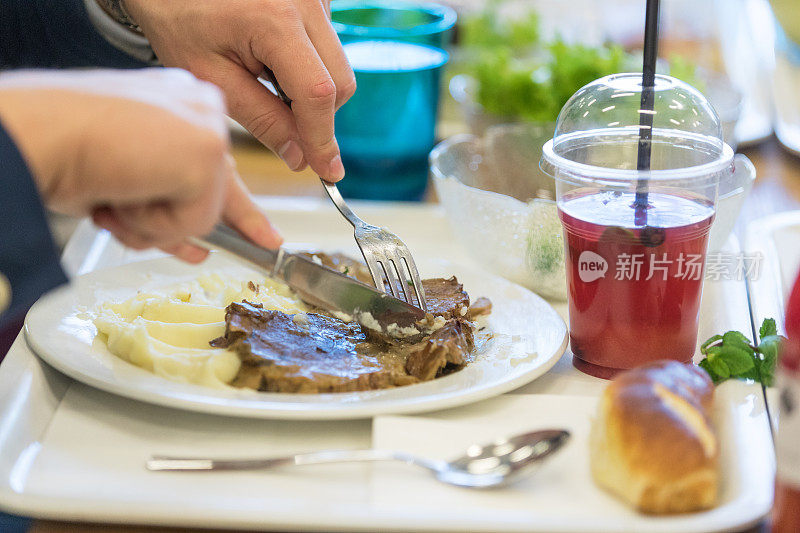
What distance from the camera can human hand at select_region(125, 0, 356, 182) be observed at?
4.78ft

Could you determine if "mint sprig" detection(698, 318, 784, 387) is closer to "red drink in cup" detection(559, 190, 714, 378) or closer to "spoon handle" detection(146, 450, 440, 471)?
"red drink in cup" detection(559, 190, 714, 378)

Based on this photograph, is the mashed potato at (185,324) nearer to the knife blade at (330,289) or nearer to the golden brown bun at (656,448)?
the knife blade at (330,289)

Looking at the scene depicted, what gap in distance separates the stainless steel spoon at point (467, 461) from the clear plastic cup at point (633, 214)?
28 centimetres

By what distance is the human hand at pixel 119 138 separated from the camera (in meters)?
0.87

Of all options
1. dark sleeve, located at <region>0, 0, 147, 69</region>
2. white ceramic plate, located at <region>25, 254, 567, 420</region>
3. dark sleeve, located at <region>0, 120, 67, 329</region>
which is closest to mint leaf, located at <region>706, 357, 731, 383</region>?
white ceramic plate, located at <region>25, 254, 567, 420</region>

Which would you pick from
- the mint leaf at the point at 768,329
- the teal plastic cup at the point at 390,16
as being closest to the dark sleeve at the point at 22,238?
the mint leaf at the point at 768,329

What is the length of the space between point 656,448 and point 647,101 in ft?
1.90

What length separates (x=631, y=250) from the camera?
3.83 feet

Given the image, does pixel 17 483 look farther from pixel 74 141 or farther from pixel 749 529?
pixel 749 529

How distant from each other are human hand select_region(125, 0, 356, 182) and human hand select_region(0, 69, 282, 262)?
0.52 metres

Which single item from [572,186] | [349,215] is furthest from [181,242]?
[572,186]

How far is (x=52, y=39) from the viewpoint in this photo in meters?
1.89

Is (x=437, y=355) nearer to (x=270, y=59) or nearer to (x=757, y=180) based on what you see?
(x=270, y=59)

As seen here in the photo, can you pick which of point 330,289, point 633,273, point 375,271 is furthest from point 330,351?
point 633,273
